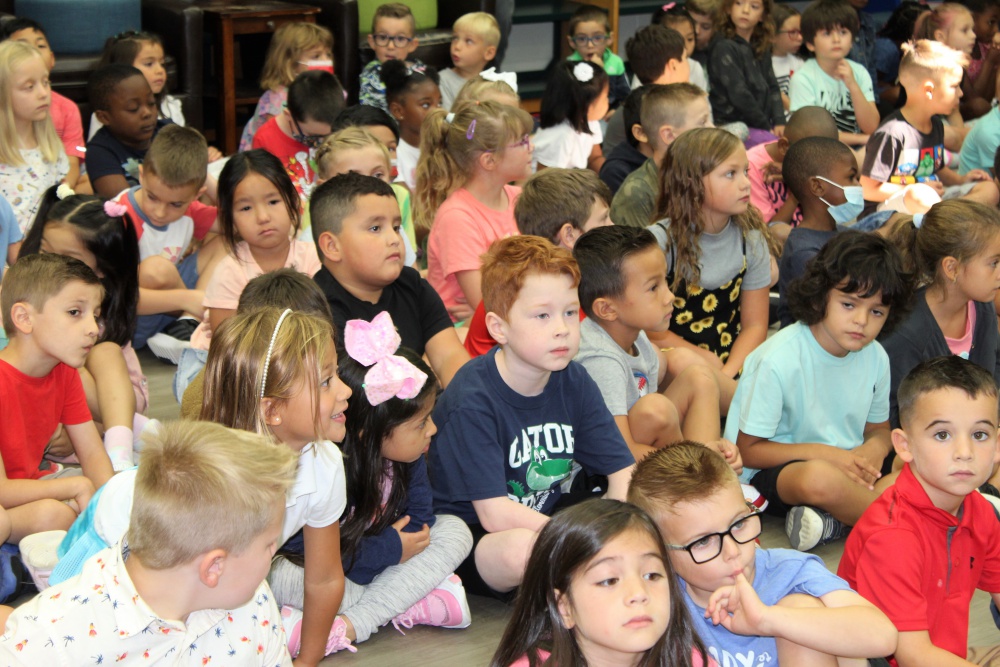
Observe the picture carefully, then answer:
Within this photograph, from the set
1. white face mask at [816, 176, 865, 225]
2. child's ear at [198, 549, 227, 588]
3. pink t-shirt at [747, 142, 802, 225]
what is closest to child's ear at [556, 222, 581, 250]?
white face mask at [816, 176, 865, 225]

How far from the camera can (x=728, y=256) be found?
3264mm

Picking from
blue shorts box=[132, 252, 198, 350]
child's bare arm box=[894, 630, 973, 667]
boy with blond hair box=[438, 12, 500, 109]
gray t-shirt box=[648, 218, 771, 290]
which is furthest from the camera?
boy with blond hair box=[438, 12, 500, 109]

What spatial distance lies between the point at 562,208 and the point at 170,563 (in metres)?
1.82

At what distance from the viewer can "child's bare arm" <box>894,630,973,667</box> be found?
1.95 m

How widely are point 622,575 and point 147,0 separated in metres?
4.56

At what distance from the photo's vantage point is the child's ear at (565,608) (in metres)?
1.57

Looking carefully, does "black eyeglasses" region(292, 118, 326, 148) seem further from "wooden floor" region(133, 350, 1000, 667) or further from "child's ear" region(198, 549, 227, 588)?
"child's ear" region(198, 549, 227, 588)

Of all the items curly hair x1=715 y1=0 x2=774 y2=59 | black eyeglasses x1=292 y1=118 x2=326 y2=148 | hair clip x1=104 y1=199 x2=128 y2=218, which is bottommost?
hair clip x1=104 y1=199 x2=128 y2=218

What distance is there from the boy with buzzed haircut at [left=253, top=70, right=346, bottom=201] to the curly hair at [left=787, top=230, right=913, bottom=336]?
2086mm

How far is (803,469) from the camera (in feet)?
8.61

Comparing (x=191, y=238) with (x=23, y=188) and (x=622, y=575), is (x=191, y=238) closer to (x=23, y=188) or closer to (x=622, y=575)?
(x=23, y=188)

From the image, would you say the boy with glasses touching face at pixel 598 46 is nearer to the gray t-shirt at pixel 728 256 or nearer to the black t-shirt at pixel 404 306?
the gray t-shirt at pixel 728 256

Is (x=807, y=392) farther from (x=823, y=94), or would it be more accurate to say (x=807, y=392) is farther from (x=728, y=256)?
(x=823, y=94)

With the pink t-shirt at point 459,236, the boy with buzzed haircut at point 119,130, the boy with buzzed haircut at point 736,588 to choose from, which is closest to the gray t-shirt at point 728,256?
the pink t-shirt at point 459,236
